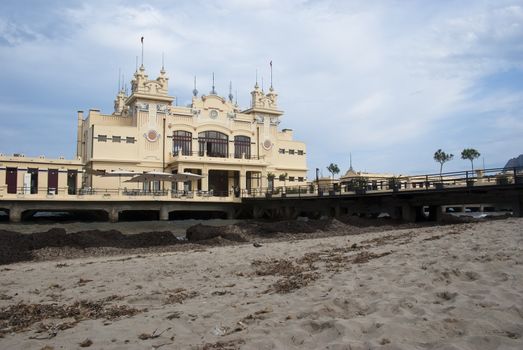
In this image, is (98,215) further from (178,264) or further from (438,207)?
(178,264)

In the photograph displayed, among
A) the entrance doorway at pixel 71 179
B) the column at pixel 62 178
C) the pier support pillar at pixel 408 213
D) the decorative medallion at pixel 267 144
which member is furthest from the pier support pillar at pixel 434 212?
the entrance doorway at pixel 71 179

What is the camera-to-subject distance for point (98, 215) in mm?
49812

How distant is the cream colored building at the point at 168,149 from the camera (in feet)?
160

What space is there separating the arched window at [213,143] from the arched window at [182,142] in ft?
4.75

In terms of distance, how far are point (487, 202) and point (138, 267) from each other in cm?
2140

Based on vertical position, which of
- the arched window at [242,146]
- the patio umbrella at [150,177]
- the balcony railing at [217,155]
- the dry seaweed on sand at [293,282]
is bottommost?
the dry seaweed on sand at [293,282]

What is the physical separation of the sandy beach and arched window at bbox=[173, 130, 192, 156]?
151ft

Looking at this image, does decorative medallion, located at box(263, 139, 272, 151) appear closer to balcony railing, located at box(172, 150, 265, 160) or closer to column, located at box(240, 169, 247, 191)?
balcony railing, located at box(172, 150, 265, 160)

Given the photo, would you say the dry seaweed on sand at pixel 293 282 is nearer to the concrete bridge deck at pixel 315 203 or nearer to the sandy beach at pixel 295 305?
the sandy beach at pixel 295 305

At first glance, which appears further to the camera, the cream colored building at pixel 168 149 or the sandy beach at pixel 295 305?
the cream colored building at pixel 168 149

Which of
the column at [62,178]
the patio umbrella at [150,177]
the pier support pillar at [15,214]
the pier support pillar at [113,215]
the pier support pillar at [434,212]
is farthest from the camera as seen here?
the column at [62,178]

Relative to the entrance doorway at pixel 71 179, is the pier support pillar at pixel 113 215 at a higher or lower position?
lower

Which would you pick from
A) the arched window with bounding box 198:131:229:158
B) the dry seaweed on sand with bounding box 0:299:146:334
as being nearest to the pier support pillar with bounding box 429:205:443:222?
the dry seaweed on sand with bounding box 0:299:146:334

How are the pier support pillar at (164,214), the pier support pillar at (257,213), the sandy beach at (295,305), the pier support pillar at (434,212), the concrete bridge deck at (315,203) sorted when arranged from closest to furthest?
the sandy beach at (295,305), the concrete bridge deck at (315,203), the pier support pillar at (434,212), the pier support pillar at (164,214), the pier support pillar at (257,213)
